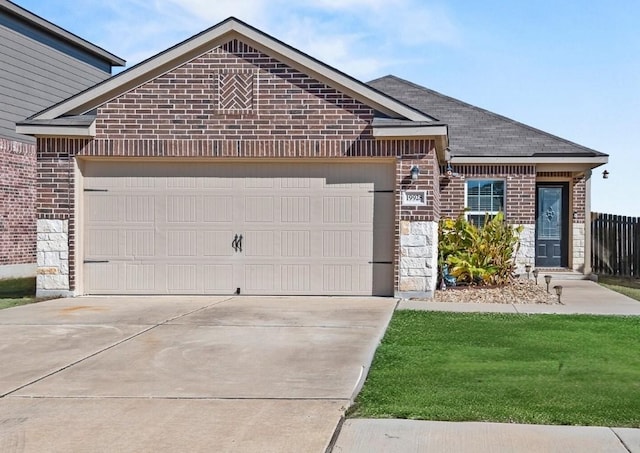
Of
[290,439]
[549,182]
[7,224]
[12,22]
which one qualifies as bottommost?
[290,439]

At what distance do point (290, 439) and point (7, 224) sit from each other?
1544 cm

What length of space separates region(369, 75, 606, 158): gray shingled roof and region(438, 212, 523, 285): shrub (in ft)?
10.2

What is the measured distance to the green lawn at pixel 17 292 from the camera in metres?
12.5

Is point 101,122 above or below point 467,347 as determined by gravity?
above

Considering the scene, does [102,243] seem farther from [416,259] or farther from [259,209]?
[416,259]

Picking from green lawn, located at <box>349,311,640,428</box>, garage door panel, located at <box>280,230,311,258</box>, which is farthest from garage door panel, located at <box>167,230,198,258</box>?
green lawn, located at <box>349,311,640,428</box>

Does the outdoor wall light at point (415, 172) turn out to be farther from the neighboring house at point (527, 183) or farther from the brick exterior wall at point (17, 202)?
the brick exterior wall at point (17, 202)

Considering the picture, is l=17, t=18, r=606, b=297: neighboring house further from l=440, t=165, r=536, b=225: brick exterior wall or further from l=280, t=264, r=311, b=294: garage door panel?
l=440, t=165, r=536, b=225: brick exterior wall

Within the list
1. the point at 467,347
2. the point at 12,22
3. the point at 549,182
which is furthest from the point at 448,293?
the point at 12,22

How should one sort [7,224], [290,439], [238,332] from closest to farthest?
[290,439] < [238,332] < [7,224]

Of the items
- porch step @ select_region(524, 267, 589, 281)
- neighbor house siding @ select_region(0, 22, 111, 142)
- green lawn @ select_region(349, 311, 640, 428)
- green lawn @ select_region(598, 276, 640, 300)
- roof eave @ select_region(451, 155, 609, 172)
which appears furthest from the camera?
neighbor house siding @ select_region(0, 22, 111, 142)

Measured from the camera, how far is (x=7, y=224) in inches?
714

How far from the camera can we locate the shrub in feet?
47.8

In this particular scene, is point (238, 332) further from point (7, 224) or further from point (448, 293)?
point (7, 224)
